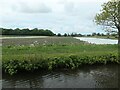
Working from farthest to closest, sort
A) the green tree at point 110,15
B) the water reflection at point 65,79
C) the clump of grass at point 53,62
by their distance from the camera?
the green tree at point 110,15 < the clump of grass at point 53,62 < the water reflection at point 65,79

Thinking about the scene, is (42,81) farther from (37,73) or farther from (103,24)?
(103,24)

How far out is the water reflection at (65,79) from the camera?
11.8 meters

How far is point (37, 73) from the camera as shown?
13.8 meters

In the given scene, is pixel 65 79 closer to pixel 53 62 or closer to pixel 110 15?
pixel 53 62

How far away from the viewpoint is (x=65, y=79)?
42.1 feet

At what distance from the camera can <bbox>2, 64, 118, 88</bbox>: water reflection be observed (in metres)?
11.8

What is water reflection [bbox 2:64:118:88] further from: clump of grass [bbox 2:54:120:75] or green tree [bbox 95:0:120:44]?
green tree [bbox 95:0:120:44]

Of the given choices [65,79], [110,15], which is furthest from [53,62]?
[110,15]

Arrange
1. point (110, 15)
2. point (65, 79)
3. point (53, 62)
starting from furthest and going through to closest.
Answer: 1. point (110, 15)
2. point (53, 62)
3. point (65, 79)

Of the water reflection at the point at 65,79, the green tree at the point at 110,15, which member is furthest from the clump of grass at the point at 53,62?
the green tree at the point at 110,15

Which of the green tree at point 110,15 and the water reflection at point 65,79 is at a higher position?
the green tree at point 110,15

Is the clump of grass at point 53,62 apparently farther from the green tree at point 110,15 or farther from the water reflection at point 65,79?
the green tree at point 110,15

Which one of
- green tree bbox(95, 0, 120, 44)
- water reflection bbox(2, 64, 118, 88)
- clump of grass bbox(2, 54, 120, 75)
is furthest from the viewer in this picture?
green tree bbox(95, 0, 120, 44)

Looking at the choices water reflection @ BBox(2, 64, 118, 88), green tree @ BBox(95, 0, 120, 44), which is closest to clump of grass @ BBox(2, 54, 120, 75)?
water reflection @ BBox(2, 64, 118, 88)
